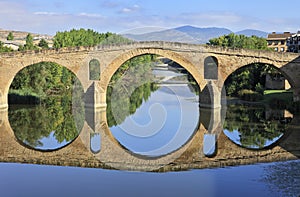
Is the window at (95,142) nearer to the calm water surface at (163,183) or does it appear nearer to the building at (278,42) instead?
the calm water surface at (163,183)

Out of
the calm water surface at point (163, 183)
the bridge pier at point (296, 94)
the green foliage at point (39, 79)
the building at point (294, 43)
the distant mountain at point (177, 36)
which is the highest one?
the building at point (294, 43)

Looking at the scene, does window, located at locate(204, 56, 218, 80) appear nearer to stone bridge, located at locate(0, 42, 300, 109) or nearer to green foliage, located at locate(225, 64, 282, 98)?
stone bridge, located at locate(0, 42, 300, 109)

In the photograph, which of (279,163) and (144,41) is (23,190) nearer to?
(279,163)

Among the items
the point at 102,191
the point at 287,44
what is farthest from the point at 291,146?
the point at 287,44

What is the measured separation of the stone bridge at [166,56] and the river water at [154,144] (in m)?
1.36

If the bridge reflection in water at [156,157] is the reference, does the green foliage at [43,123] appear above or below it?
above

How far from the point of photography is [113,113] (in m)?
22.0

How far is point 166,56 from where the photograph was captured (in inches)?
890

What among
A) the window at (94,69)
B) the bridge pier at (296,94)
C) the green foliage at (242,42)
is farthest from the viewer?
the green foliage at (242,42)

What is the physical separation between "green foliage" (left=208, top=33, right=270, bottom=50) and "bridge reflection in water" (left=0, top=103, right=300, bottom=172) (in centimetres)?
1960

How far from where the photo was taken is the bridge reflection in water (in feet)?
36.6

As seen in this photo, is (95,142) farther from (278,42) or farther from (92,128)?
(278,42)

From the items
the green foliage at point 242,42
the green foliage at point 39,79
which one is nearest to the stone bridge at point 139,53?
the green foliage at point 39,79

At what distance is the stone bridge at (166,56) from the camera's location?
22266mm
